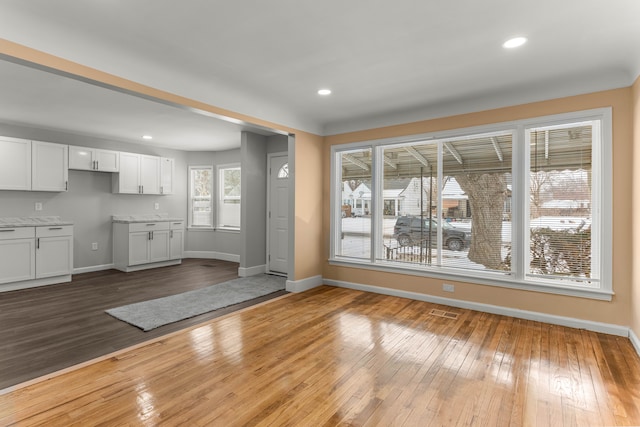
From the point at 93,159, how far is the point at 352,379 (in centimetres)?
631

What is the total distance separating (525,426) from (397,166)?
137 inches

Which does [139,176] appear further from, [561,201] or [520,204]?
[561,201]

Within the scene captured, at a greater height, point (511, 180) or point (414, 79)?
point (414, 79)

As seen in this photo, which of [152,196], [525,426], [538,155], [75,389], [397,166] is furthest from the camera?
[152,196]

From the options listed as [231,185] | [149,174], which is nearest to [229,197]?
[231,185]

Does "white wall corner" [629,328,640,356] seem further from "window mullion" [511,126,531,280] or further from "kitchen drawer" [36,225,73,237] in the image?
"kitchen drawer" [36,225,73,237]

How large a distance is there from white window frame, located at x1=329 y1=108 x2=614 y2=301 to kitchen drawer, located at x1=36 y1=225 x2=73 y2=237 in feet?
16.7

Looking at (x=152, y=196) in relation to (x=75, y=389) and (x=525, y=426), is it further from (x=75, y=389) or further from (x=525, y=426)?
(x=525, y=426)

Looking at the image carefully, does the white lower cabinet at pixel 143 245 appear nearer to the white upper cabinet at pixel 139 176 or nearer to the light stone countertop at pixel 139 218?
the light stone countertop at pixel 139 218

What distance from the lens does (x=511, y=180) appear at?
3.84 metres

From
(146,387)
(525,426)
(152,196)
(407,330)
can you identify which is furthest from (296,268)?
(152,196)

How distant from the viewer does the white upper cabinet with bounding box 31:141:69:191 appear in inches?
213

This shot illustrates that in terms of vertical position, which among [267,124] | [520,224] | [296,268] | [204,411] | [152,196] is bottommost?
[204,411]

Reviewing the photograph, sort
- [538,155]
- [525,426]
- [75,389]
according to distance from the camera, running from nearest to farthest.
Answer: [525,426] → [75,389] → [538,155]
